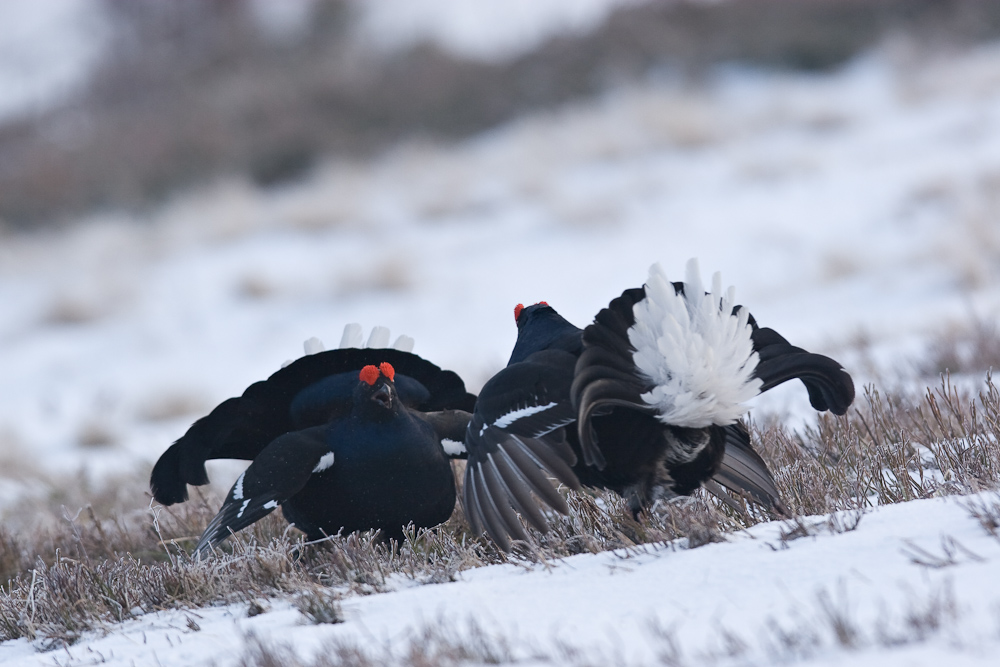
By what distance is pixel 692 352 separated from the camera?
104 inches

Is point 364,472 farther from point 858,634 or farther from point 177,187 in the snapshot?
point 177,187

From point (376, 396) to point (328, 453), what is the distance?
0.23m

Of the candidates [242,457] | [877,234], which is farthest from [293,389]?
[877,234]

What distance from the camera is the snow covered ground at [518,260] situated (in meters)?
2.66

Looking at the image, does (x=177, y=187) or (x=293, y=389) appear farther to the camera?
(x=177, y=187)

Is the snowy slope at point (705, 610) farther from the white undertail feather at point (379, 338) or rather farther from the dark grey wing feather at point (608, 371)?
the white undertail feather at point (379, 338)

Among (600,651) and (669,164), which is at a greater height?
(669,164)

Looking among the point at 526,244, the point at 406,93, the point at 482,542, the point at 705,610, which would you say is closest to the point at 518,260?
the point at 526,244

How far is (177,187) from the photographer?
14492 millimetres

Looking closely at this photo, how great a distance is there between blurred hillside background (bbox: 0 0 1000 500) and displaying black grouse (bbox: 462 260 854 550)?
2.15 m

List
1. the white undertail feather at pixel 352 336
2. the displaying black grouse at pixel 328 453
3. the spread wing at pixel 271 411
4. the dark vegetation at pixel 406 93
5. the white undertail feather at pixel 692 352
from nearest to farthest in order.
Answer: the white undertail feather at pixel 692 352 < the displaying black grouse at pixel 328 453 < the spread wing at pixel 271 411 < the white undertail feather at pixel 352 336 < the dark vegetation at pixel 406 93

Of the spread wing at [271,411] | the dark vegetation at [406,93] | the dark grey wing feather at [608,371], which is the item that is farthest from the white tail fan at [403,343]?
the dark vegetation at [406,93]

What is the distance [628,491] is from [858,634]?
1236mm

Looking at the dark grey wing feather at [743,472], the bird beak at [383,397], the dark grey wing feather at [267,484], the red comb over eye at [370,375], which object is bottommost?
the dark grey wing feather at [743,472]
